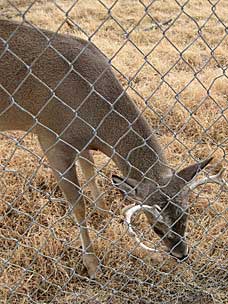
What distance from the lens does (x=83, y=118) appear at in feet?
10.4

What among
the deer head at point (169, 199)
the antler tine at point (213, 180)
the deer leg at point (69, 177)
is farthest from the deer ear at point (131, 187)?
the deer leg at point (69, 177)

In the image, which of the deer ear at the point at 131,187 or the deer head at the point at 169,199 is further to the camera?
the deer head at the point at 169,199

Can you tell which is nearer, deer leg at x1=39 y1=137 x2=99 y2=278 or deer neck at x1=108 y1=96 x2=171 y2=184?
deer neck at x1=108 y1=96 x2=171 y2=184

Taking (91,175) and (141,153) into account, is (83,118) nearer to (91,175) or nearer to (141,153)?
(141,153)

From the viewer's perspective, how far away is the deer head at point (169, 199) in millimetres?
2824

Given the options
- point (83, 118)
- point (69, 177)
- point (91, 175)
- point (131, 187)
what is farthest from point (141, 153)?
point (91, 175)

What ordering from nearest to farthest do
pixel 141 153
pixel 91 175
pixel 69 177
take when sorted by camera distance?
pixel 141 153
pixel 69 177
pixel 91 175

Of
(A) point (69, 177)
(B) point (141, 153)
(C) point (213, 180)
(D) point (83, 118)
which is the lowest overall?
(A) point (69, 177)

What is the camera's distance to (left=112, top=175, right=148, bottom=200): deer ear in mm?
2693

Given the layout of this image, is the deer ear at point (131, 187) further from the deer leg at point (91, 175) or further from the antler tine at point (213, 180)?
the deer leg at point (91, 175)

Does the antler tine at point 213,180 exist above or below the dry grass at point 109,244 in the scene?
above

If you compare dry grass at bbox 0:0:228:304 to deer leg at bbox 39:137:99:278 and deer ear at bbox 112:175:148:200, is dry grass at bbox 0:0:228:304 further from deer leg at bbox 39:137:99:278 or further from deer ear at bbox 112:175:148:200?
deer ear at bbox 112:175:148:200

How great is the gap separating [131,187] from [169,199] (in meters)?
0.22

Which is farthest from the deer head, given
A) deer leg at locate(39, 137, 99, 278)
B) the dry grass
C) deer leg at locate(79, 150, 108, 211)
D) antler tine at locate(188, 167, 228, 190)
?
deer leg at locate(79, 150, 108, 211)
